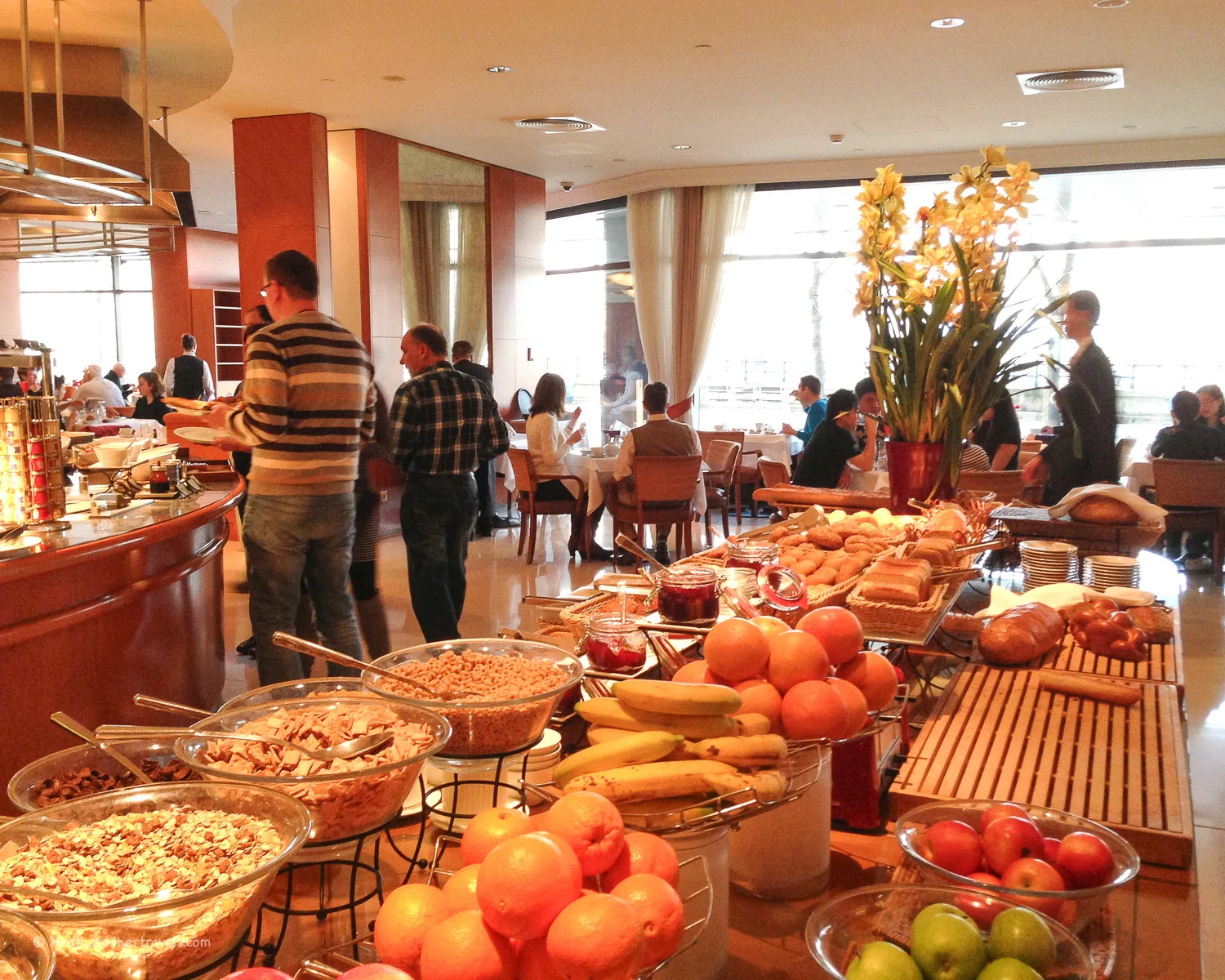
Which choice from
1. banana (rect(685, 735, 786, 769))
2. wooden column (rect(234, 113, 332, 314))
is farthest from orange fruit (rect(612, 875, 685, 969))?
wooden column (rect(234, 113, 332, 314))

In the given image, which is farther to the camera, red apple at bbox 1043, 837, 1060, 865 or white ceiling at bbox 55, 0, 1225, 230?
white ceiling at bbox 55, 0, 1225, 230

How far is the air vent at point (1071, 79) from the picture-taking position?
726cm

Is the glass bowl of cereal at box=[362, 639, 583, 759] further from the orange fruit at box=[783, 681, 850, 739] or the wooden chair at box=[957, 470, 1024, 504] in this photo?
the wooden chair at box=[957, 470, 1024, 504]

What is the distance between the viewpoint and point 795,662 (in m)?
1.33

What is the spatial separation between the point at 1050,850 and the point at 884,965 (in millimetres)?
394

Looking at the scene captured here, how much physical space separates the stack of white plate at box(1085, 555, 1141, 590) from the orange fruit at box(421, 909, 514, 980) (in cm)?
260

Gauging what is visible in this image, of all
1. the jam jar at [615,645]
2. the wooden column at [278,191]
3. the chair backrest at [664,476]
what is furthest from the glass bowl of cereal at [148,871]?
the wooden column at [278,191]

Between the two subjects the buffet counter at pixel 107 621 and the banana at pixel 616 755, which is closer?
the banana at pixel 616 755

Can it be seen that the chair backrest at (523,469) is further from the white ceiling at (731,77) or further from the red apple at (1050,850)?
the red apple at (1050,850)

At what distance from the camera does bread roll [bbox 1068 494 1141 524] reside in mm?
3375

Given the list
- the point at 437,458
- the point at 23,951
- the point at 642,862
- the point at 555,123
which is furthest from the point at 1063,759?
the point at 555,123

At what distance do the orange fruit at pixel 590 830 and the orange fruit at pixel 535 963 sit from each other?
76mm

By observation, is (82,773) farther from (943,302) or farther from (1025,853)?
(943,302)

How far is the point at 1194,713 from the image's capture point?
15.0ft
